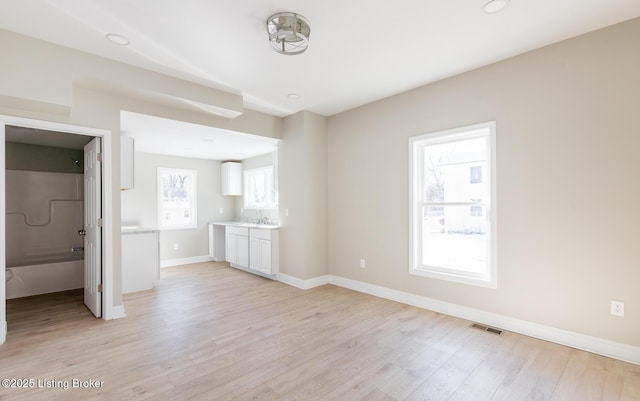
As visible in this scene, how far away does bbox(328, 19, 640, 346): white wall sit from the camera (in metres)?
2.47

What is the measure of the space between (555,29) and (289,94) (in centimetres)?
285

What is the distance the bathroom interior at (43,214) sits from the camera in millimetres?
4500

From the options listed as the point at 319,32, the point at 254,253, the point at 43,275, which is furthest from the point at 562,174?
the point at 43,275

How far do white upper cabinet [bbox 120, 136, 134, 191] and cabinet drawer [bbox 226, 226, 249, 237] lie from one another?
2109mm

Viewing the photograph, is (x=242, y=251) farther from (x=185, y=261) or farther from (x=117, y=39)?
(x=117, y=39)

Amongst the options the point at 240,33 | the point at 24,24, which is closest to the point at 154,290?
the point at 24,24

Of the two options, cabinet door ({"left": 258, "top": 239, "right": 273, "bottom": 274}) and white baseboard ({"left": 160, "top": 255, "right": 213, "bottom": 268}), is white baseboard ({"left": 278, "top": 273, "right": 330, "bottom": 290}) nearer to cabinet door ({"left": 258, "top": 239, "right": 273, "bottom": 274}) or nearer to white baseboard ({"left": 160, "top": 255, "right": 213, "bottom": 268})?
cabinet door ({"left": 258, "top": 239, "right": 273, "bottom": 274})

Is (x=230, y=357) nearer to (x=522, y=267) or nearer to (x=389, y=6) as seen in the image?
(x=522, y=267)

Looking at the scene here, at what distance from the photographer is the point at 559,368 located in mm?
2346

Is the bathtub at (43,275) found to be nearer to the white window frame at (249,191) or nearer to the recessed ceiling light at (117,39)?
the white window frame at (249,191)

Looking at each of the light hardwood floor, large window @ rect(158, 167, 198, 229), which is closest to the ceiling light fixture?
the light hardwood floor

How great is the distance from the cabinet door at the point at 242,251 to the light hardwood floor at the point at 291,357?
1.88 m

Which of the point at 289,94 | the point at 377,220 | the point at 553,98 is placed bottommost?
the point at 377,220

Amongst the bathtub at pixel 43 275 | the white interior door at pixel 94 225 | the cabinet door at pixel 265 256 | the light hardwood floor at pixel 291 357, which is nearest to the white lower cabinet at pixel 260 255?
the cabinet door at pixel 265 256
